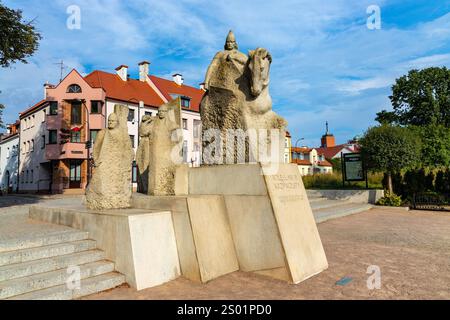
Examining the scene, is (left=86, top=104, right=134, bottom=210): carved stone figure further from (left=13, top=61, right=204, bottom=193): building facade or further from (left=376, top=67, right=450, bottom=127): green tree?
(left=376, top=67, right=450, bottom=127): green tree

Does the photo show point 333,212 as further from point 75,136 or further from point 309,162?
point 309,162

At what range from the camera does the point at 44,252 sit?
4.54 meters

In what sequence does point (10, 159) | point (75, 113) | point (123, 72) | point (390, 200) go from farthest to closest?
point (10, 159) → point (123, 72) → point (75, 113) → point (390, 200)

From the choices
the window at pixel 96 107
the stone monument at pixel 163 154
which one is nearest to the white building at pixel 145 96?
the window at pixel 96 107

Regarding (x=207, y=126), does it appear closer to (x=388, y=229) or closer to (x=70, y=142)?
(x=388, y=229)

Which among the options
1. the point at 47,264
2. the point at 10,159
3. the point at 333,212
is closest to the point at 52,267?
the point at 47,264

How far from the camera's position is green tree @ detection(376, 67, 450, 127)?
1483 inches

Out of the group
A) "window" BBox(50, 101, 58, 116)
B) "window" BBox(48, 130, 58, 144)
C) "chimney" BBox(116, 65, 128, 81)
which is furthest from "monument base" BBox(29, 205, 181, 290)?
"chimney" BBox(116, 65, 128, 81)

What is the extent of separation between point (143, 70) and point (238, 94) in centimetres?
3822

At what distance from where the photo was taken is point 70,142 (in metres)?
30.3

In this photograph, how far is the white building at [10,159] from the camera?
141ft

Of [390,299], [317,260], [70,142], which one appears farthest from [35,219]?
[70,142]

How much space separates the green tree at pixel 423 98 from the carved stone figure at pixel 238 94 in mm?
37124

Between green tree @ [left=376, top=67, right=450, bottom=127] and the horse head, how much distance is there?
123 feet
